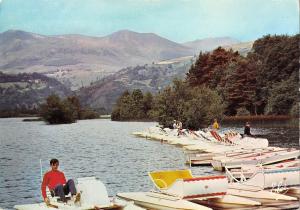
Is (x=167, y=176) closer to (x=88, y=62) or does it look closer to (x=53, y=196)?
(x=53, y=196)

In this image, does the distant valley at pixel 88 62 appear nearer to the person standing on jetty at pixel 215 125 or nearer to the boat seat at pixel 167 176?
the person standing on jetty at pixel 215 125

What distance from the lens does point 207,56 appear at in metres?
15.7

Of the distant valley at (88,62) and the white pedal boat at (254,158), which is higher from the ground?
the distant valley at (88,62)

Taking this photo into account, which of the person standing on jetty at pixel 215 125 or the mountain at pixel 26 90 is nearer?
the mountain at pixel 26 90

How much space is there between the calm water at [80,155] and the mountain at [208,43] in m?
2.16

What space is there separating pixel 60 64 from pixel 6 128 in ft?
5.25

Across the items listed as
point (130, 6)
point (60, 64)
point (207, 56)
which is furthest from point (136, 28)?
point (207, 56)

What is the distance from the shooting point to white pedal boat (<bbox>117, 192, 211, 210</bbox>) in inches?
403

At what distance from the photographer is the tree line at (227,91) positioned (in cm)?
1523

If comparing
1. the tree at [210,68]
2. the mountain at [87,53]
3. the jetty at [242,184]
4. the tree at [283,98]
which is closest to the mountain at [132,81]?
the mountain at [87,53]

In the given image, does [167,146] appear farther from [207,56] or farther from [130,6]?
[130,6]

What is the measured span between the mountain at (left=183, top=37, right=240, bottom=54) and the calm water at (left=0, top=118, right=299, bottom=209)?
7.07 feet

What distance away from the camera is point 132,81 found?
47.8 feet

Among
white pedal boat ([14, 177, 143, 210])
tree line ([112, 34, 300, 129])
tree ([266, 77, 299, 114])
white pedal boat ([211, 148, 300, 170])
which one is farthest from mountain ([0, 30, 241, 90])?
white pedal boat ([14, 177, 143, 210])
